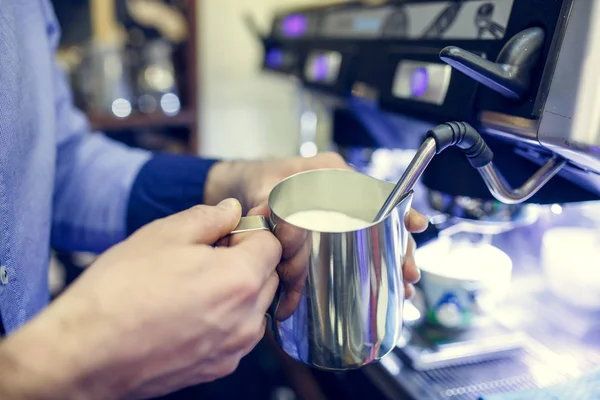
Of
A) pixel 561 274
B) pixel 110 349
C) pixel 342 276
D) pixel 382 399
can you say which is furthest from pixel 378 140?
pixel 110 349

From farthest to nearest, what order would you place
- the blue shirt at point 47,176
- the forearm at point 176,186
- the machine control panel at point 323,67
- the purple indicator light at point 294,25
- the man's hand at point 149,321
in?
the purple indicator light at point 294,25 → the machine control panel at point 323,67 → the forearm at point 176,186 → the blue shirt at point 47,176 → the man's hand at point 149,321

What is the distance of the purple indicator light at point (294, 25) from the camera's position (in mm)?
1035

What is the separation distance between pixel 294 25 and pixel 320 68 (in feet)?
0.80

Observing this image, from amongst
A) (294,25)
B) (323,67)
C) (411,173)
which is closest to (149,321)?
(411,173)

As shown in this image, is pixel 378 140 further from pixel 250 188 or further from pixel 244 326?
pixel 244 326

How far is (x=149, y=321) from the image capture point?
0.31 metres

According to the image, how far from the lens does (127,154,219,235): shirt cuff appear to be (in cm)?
66

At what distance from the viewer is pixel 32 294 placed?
Answer: 569 mm

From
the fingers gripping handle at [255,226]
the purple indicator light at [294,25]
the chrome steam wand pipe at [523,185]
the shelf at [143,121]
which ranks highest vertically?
the purple indicator light at [294,25]

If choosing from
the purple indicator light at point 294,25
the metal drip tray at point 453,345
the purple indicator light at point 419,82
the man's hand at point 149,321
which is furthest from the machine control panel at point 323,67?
the man's hand at point 149,321

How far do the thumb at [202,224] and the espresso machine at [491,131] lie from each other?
0.14m

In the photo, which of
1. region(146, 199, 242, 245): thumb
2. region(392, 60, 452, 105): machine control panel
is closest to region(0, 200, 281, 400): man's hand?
region(146, 199, 242, 245): thumb

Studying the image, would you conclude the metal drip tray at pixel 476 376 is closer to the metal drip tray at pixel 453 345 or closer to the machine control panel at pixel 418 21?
the metal drip tray at pixel 453 345

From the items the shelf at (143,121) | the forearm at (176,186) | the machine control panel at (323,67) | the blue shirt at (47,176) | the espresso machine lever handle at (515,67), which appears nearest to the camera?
the espresso machine lever handle at (515,67)
